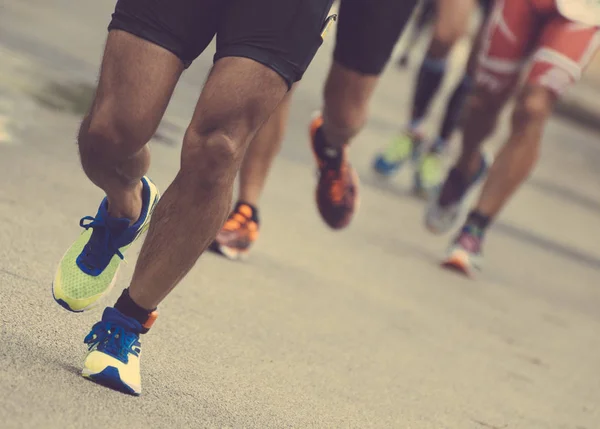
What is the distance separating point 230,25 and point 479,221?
3.99 meters

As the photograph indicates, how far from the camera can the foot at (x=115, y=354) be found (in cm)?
353

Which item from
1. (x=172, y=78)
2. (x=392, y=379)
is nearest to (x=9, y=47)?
(x=392, y=379)

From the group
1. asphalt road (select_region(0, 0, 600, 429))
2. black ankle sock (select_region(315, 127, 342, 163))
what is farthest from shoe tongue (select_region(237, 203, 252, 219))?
black ankle sock (select_region(315, 127, 342, 163))

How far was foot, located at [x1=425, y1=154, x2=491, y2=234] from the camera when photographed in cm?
779

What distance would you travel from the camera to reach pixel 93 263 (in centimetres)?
382

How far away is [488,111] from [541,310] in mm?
1093

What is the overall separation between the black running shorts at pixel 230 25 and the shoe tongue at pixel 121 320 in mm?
656

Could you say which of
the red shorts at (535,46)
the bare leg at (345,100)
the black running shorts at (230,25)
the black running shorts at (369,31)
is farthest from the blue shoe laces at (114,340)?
the red shorts at (535,46)

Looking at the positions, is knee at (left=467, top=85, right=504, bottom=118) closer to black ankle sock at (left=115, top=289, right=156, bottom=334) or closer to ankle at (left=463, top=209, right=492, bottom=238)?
ankle at (left=463, top=209, right=492, bottom=238)

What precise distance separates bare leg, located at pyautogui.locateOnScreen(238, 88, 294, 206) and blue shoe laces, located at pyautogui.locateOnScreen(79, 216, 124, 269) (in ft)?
6.40

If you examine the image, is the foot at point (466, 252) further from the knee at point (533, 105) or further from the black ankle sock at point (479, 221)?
the knee at point (533, 105)

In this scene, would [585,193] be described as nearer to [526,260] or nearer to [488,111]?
[526,260]

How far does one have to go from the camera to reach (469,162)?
7910 millimetres

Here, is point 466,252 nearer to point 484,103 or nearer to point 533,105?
point 484,103
